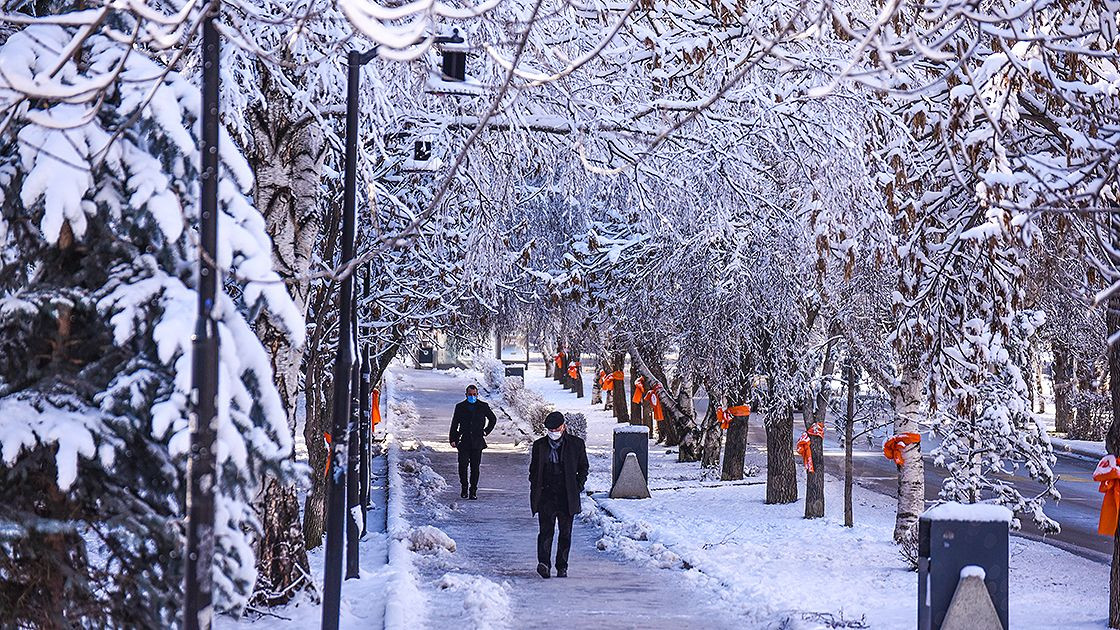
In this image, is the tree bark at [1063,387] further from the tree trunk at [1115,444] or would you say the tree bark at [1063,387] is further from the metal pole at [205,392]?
the metal pole at [205,392]

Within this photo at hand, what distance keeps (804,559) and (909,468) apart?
66.2 inches

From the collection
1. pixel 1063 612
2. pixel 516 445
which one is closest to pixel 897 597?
pixel 1063 612

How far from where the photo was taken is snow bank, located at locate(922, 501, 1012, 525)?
964 cm

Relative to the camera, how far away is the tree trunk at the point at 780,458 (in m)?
21.6

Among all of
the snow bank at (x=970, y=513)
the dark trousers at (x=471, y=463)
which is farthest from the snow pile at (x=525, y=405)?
the snow bank at (x=970, y=513)

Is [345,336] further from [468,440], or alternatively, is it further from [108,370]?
[468,440]

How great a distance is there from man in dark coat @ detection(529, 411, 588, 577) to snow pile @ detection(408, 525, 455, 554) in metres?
1.89

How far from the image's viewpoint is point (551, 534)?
1450 centimetres

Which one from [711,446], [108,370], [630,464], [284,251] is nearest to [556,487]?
[284,251]

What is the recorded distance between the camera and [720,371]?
72.8 ft

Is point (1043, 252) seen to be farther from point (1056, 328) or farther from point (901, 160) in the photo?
point (1056, 328)

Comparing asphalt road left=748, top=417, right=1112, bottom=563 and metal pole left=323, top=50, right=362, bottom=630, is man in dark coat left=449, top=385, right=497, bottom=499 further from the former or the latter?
metal pole left=323, top=50, right=362, bottom=630

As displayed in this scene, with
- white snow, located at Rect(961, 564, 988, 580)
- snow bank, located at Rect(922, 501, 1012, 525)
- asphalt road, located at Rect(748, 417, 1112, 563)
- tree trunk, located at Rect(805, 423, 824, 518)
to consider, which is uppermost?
snow bank, located at Rect(922, 501, 1012, 525)

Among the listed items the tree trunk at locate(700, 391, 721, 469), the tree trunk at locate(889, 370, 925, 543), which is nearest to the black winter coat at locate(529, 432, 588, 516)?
the tree trunk at locate(889, 370, 925, 543)
